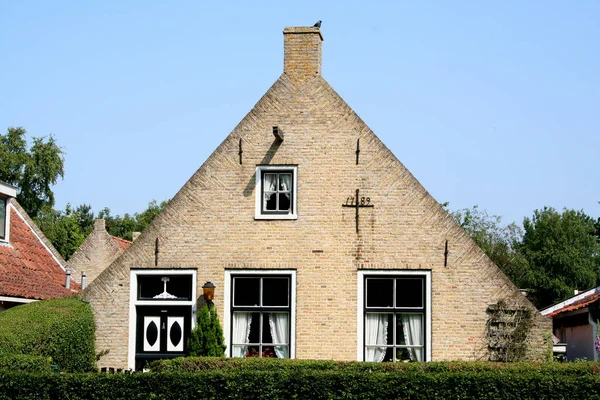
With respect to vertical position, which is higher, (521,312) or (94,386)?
(521,312)

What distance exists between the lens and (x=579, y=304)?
80.8 feet

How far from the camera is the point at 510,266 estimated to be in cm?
6225

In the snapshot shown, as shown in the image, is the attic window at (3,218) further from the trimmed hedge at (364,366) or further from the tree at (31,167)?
the tree at (31,167)

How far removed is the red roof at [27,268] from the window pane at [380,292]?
25.8 ft

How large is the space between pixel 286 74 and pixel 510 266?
4489 centimetres

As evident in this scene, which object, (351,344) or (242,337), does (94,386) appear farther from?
(351,344)

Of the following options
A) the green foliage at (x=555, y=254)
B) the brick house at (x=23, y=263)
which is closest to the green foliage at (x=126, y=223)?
the green foliage at (x=555, y=254)

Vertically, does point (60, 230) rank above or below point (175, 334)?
above

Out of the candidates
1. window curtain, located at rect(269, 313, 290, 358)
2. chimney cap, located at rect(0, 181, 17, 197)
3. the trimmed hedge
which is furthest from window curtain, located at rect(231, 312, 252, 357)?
chimney cap, located at rect(0, 181, 17, 197)

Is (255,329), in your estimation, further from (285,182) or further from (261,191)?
(285,182)

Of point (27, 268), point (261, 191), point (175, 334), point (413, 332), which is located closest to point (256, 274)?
point (261, 191)

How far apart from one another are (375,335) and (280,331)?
2052 millimetres

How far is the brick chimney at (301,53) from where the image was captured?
67.4 ft

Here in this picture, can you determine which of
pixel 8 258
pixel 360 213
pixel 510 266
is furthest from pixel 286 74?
pixel 510 266
